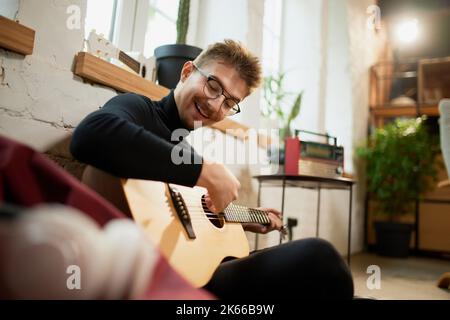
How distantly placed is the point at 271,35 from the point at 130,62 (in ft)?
6.41

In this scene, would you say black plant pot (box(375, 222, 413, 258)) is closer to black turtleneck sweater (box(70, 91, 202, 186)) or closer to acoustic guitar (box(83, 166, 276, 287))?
acoustic guitar (box(83, 166, 276, 287))

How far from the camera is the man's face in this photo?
40.3 inches

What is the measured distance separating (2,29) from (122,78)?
38 centimetres

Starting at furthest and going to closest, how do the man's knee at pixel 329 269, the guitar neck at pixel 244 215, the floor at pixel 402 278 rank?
the floor at pixel 402 278
the guitar neck at pixel 244 215
the man's knee at pixel 329 269

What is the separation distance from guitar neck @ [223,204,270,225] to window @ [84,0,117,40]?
3.03ft

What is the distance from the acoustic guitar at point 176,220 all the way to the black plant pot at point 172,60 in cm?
66

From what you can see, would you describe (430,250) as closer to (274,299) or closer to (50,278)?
(274,299)

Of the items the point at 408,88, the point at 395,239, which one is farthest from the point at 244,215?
the point at 408,88

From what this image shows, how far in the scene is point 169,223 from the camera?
706 mm

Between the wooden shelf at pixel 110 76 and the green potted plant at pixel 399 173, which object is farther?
the green potted plant at pixel 399 173

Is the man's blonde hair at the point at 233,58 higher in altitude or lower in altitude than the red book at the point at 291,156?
higher

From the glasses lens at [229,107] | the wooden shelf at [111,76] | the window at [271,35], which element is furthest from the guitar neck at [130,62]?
the window at [271,35]

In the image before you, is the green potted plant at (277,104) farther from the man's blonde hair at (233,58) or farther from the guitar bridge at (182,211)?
Result: the guitar bridge at (182,211)

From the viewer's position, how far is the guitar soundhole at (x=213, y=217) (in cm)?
90
